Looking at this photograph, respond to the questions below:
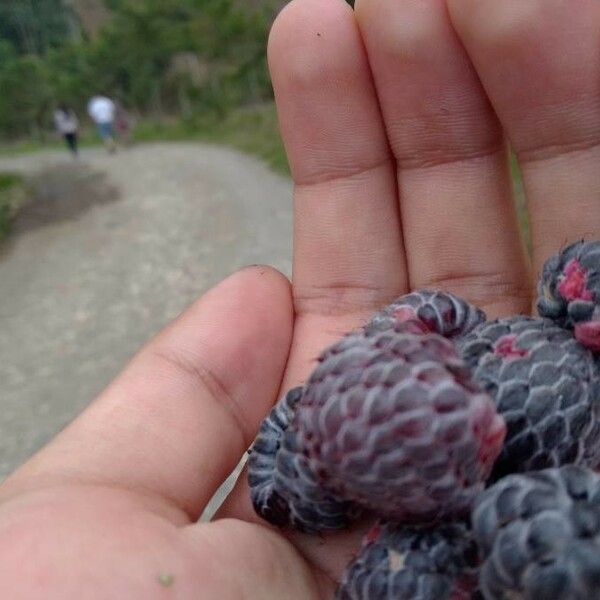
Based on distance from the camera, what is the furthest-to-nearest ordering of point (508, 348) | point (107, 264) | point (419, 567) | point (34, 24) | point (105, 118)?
point (34, 24) < point (105, 118) < point (107, 264) < point (508, 348) < point (419, 567)

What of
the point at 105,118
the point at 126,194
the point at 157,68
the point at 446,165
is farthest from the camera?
the point at 157,68

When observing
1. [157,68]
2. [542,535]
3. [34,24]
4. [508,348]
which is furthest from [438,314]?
[34,24]

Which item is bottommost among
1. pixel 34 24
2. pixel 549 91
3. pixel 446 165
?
pixel 34 24

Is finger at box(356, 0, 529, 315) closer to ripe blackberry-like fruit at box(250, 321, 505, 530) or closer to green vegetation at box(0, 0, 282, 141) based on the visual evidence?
ripe blackberry-like fruit at box(250, 321, 505, 530)

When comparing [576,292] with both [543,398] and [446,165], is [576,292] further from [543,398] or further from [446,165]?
[446,165]

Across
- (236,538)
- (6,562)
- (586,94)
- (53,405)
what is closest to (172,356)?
(236,538)

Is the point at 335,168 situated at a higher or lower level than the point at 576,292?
higher

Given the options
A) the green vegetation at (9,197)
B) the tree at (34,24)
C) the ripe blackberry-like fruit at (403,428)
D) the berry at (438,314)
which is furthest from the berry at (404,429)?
the tree at (34,24)

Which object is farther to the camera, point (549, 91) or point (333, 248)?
point (333, 248)
